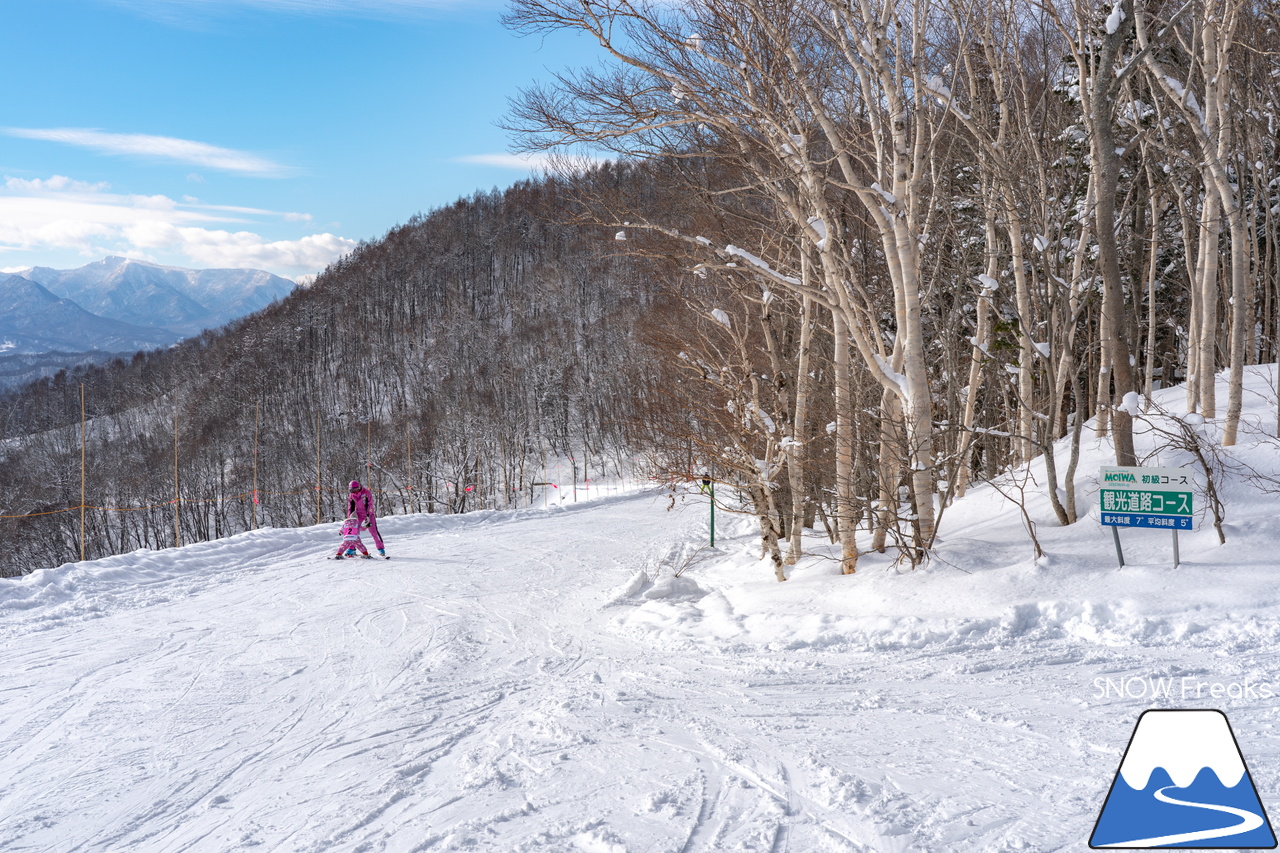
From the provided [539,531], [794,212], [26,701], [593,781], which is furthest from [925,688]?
[539,531]

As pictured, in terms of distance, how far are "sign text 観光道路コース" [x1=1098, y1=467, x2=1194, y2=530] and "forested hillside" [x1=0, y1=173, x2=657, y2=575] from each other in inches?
1179

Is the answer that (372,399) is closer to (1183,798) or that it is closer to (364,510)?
(364,510)

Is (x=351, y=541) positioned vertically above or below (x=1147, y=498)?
below

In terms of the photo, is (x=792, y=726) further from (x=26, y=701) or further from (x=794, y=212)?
(x=26, y=701)

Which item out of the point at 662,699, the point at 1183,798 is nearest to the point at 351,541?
the point at 662,699

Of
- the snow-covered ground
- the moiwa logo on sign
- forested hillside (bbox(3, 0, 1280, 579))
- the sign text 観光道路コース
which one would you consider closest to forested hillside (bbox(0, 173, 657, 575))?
forested hillside (bbox(3, 0, 1280, 579))

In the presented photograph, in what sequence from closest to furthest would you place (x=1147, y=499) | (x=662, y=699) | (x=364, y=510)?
(x=662, y=699) → (x=1147, y=499) → (x=364, y=510)

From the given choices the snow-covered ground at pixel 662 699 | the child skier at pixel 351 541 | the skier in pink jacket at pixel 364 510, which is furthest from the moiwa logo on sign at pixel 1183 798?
the child skier at pixel 351 541

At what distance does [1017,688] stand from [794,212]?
523 cm

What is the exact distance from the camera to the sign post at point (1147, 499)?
22.0 ft

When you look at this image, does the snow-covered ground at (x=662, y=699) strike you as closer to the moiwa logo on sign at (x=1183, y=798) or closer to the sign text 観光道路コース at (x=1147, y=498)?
the moiwa logo on sign at (x=1183, y=798)

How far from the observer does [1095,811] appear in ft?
11.3

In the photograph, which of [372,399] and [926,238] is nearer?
[926,238]

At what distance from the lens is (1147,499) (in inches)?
271
